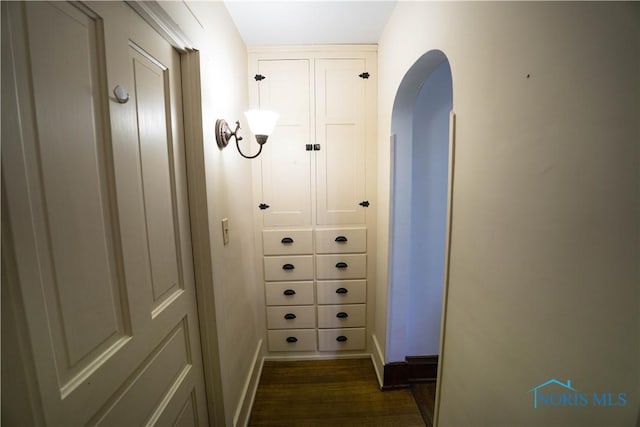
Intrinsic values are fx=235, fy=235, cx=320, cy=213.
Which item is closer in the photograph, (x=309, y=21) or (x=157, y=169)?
(x=157, y=169)

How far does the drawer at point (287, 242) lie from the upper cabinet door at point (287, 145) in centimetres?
7

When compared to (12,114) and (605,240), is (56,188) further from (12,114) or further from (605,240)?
(605,240)

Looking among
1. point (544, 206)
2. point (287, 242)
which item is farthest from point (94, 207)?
point (287, 242)

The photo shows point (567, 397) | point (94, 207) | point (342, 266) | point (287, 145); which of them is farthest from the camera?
point (342, 266)

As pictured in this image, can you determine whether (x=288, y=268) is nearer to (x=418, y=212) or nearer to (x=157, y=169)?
(x=418, y=212)

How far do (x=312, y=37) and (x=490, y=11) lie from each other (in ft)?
4.25

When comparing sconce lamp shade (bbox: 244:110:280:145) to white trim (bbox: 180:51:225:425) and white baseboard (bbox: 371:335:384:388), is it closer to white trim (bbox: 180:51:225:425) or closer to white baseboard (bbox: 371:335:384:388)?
white trim (bbox: 180:51:225:425)

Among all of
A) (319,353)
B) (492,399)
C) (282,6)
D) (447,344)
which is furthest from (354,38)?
(319,353)

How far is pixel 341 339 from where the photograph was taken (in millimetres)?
1908

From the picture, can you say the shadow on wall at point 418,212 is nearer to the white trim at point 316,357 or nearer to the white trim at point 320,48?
the white trim at point 316,357

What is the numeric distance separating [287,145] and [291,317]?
1.34m

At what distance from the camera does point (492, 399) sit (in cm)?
64

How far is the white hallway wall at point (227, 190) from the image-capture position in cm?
98

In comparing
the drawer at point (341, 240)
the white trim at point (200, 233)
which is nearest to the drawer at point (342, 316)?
the drawer at point (341, 240)
